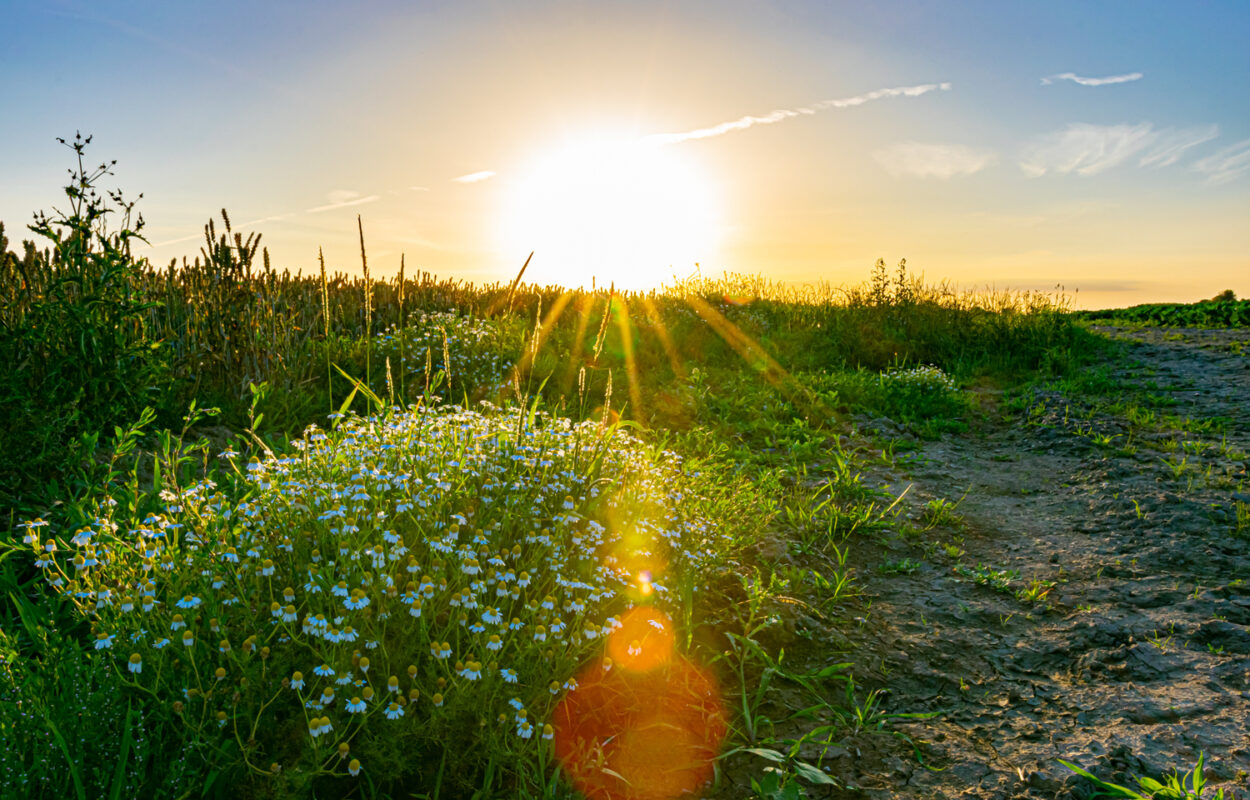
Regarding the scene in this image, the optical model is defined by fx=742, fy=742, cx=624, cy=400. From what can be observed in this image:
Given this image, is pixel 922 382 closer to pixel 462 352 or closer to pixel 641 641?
pixel 462 352

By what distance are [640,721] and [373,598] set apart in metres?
1.18

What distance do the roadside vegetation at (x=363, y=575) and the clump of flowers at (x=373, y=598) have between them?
0.02 metres

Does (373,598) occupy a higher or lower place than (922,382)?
lower

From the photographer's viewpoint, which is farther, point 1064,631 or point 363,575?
point 1064,631

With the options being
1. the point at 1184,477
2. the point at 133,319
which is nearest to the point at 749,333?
the point at 1184,477

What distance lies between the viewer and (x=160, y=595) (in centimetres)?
305

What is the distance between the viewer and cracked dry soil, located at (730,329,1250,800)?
296 cm

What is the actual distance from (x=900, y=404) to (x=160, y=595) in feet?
26.6

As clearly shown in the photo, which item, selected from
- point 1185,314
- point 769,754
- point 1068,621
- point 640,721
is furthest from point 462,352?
point 1185,314

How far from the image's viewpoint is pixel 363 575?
2.54 meters

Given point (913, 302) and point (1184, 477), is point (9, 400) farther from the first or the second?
point (913, 302)


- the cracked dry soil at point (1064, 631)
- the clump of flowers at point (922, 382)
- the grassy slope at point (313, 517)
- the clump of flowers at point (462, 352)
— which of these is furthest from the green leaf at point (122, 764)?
the clump of flowers at point (922, 382)

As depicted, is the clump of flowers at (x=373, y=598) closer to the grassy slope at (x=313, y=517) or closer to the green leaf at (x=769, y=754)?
the grassy slope at (x=313, y=517)

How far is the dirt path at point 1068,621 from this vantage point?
9.75 ft
